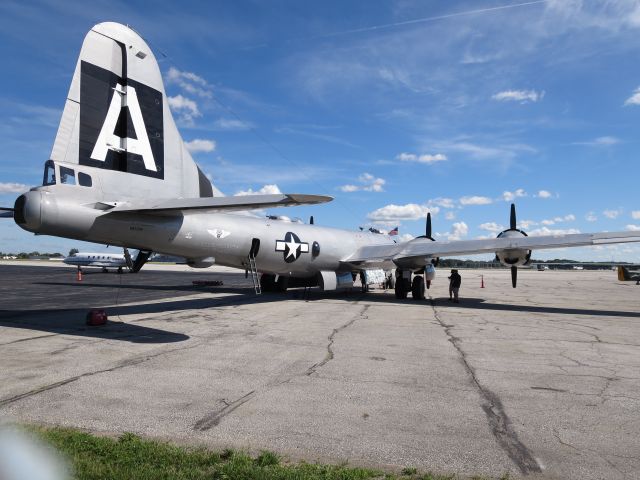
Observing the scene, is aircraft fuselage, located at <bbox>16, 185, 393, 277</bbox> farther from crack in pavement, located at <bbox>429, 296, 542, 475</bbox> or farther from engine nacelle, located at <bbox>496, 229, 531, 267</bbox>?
crack in pavement, located at <bbox>429, 296, 542, 475</bbox>

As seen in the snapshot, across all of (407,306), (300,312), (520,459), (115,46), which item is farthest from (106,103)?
(407,306)

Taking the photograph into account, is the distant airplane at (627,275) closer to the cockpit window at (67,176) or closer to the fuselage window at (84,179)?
the fuselage window at (84,179)

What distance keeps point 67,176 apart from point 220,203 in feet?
11.8

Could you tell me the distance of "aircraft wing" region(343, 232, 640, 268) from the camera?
18.5 metres

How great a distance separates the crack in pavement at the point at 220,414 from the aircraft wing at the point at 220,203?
15.1ft

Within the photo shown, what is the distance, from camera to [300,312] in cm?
1708

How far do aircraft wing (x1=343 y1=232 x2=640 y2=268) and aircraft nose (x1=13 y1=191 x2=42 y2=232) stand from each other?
1633 centimetres

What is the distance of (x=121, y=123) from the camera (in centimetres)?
1233

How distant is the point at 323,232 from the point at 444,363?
49.3 ft

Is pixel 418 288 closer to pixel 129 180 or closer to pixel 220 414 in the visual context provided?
pixel 129 180

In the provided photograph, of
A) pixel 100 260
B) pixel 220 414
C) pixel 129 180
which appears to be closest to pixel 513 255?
pixel 129 180

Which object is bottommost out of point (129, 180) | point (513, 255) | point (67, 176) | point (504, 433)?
point (504, 433)

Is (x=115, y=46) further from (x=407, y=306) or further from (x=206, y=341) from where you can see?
(x=407, y=306)

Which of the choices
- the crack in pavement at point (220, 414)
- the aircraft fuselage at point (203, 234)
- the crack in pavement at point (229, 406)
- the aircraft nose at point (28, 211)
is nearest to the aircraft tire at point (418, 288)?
the aircraft fuselage at point (203, 234)
